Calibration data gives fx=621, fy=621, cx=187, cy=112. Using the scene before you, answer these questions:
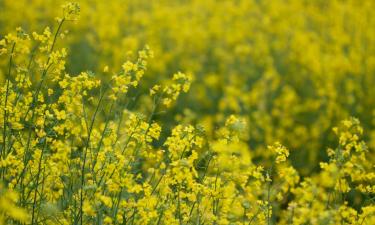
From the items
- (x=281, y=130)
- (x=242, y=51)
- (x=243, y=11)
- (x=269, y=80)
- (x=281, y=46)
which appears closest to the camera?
(x=281, y=130)

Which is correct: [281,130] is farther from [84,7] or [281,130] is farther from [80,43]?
[84,7]

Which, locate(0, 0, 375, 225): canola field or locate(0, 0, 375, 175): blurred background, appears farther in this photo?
locate(0, 0, 375, 175): blurred background

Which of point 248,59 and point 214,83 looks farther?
point 248,59

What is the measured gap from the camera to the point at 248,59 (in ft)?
25.1

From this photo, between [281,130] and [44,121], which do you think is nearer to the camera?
[44,121]

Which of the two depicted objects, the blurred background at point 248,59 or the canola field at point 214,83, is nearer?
the canola field at point 214,83

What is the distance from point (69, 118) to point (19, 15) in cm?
475

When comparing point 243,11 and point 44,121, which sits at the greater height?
point 243,11

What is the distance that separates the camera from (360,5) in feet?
34.7

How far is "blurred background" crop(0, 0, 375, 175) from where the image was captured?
6570 millimetres

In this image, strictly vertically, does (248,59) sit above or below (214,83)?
above

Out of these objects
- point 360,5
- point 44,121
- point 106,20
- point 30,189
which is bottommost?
point 30,189

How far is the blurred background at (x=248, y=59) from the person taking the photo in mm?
6570

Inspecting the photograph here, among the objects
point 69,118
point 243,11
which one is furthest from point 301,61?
point 69,118
